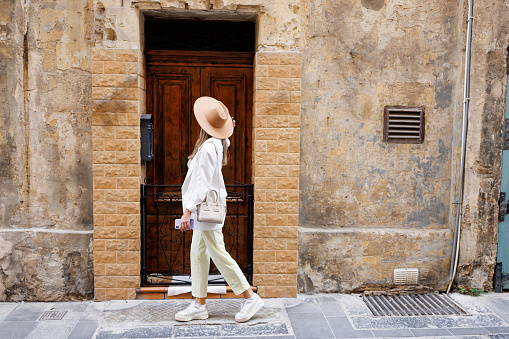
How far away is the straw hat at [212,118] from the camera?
4152 mm

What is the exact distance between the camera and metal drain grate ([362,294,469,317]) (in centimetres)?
461

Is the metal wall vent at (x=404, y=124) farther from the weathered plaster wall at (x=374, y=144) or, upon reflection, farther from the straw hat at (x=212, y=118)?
the straw hat at (x=212, y=118)

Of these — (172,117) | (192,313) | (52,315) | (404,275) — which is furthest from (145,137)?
(404,275)

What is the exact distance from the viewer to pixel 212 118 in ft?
13.7

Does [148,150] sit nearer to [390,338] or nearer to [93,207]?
[93,207]

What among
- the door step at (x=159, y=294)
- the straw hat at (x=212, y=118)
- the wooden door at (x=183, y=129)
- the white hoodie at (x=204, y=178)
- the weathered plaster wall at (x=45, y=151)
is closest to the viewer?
the white hoodie at (x=204, y=178)

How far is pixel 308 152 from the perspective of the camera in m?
5.03

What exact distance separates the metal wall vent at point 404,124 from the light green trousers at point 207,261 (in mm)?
2322

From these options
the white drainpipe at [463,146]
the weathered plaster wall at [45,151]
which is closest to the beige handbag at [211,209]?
the weathered plaster wall at [45,151]

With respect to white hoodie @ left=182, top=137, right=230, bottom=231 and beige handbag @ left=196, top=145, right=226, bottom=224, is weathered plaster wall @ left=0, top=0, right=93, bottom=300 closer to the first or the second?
white hoodie @ left=182, top=137, right=230, bottom=231

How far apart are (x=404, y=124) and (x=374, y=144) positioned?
16.7 inches

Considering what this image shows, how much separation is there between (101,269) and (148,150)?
4.66ft

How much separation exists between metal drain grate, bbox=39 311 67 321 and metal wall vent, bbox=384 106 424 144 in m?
4.04

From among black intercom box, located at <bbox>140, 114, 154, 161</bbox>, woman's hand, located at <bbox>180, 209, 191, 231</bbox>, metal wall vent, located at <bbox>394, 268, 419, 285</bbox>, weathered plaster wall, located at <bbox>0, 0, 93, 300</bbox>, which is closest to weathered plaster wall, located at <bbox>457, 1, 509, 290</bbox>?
metal wall vent, located at <bbox>394, 268, 419, 285</bbox>
